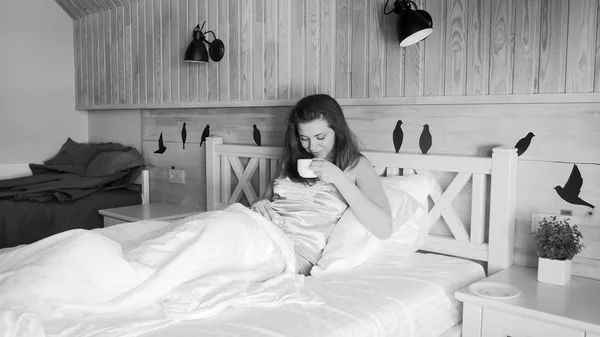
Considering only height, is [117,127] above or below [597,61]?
below

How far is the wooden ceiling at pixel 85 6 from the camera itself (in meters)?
3.38

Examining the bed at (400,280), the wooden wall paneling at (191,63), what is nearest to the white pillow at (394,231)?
the bed at (400,280)

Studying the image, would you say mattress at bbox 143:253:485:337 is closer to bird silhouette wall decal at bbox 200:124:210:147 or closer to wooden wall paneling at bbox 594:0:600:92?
wooden wall paneling at bbox 594:0:600:92

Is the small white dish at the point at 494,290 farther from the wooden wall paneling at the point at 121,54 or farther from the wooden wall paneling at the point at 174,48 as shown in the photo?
the wooden wall paneling at the point at 121,54

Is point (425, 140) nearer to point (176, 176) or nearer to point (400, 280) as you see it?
point (400, 280)

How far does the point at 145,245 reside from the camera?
4.71 ft

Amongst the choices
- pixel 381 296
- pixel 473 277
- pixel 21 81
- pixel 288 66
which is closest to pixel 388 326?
pixel 381 296

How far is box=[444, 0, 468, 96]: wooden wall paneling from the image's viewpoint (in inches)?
70.8

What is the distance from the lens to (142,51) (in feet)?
10.5

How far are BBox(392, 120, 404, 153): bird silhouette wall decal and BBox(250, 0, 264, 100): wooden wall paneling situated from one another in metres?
0.67

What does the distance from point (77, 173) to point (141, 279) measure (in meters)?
2.12

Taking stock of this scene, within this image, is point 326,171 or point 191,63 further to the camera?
point 191,63

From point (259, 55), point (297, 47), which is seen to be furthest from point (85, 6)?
point (297, 47)

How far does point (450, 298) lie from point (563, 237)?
36 centimetres
